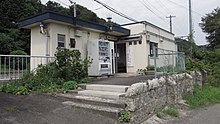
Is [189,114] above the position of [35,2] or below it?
below

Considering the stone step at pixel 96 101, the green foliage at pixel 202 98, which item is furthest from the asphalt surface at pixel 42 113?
the green foliage at pixel 202 98

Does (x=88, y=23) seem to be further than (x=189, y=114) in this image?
Yes

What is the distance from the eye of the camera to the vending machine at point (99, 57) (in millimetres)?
10367

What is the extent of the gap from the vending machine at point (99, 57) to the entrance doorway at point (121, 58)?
3498 millimetres

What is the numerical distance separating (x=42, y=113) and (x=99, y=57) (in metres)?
5.80

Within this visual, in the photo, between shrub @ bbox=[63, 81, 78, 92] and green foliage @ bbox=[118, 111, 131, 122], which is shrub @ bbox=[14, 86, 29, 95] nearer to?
shrub @ bbox=[63, 81, 78, 92]

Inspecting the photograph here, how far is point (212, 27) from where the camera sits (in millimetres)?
29969

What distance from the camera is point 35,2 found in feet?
96.4

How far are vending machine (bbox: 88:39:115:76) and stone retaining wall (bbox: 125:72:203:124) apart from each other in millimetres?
3634

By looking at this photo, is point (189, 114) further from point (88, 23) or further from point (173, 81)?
point (88, 23)

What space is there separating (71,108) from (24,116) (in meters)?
1.21

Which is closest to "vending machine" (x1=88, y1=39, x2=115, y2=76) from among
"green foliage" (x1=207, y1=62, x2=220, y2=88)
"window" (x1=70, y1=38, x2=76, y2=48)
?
"window" (x1=70, y1=38, x2=76, y2=48)

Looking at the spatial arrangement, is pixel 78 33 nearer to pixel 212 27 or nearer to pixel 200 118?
pixel 200 118

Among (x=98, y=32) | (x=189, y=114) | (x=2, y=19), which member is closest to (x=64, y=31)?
(x=98, y=32)
